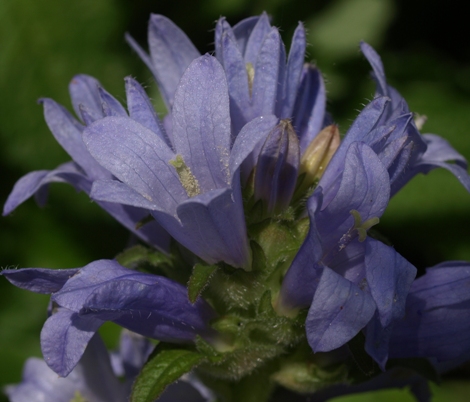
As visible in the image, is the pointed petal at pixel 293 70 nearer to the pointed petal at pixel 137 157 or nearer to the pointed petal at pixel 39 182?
the pointed petal at pixel 137 157

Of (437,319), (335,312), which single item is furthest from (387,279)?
(437,319)

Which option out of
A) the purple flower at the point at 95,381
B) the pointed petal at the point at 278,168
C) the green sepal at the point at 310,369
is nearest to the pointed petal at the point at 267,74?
the pointed petal at the point at 278,168

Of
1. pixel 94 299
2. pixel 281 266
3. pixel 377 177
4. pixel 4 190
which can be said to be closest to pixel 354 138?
pixel 377 177

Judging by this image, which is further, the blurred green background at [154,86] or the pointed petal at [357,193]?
the blurred green background at [154,86]

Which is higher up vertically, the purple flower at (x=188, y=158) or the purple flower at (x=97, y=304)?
the purple flower at (x=188, y=158)

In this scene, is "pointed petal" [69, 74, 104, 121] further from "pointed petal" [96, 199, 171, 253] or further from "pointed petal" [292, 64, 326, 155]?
"pointed petal" [292, 64, 326, 155]

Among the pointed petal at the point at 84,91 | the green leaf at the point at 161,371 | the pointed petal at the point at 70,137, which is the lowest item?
→ the green leaf at the point at 161,371
